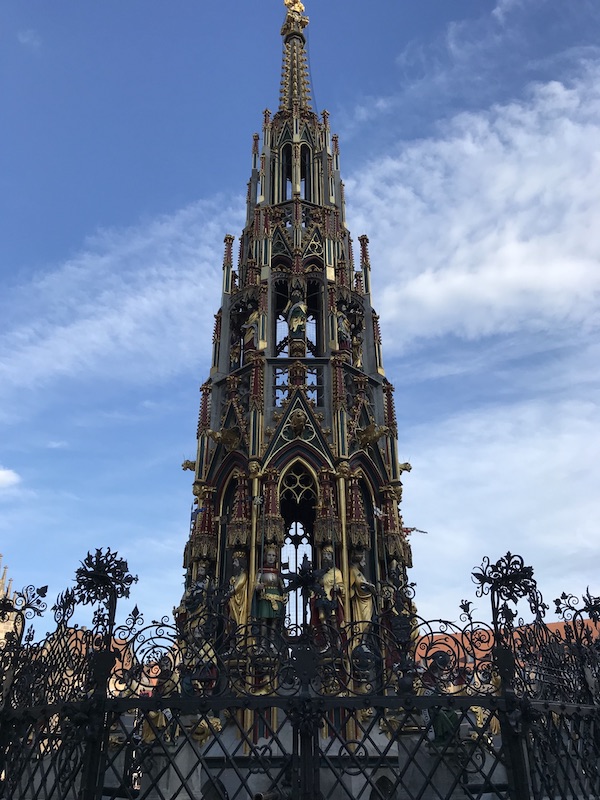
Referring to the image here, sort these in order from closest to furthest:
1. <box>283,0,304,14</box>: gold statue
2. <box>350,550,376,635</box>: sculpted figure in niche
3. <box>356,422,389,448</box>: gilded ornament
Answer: <box>350,550,376,635</box>: sculpted figure in niche < <box>356,422,389,448</box>: gilded ornament < <box>283,0,304,14</box>: gold statue

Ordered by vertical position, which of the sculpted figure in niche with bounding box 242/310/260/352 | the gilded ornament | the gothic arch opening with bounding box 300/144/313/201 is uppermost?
the gothic arch opening with bounding box 300/144/313/201

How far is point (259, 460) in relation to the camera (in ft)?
59.9

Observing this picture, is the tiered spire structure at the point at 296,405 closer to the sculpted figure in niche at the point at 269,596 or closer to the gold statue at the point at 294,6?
the sculpted figure in niche at the point at 269,596

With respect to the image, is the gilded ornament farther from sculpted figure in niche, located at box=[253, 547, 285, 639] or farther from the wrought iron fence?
the wrought iron fence

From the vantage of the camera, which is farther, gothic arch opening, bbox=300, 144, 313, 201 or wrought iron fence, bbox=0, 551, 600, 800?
gothic arch opening, bbox=300, 144, 313, 201

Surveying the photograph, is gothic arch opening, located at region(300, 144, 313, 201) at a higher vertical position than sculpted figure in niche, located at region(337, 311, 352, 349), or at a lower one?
higher

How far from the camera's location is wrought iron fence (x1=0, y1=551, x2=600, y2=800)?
26.6 feet

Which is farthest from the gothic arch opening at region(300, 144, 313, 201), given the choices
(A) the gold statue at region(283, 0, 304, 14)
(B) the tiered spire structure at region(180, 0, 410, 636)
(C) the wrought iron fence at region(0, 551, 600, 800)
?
(C) the wrought iron fence at region(0, 551, 600, 800)

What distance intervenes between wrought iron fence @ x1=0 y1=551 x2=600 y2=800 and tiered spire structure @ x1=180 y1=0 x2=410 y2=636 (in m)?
Result: 5.94

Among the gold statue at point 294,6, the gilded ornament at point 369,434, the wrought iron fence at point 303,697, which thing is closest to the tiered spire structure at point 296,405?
the gilded ornament at point 369,434

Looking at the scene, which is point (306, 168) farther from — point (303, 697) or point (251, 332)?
point (303, 697)

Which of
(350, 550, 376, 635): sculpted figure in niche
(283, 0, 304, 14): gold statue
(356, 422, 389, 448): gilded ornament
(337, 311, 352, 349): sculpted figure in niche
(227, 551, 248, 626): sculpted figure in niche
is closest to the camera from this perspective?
(227, 551, 248, 626): sculpted figure in niche

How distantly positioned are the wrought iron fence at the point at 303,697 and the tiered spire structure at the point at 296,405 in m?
5.94

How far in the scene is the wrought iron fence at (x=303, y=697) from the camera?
8.12 meters
